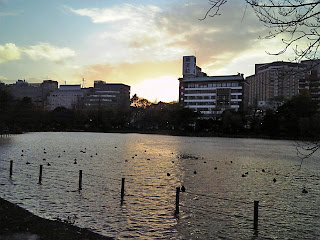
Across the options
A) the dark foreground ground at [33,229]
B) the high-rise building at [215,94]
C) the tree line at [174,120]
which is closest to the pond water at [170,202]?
the dark foreground ground at [33,229]

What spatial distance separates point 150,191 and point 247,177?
40.1ft

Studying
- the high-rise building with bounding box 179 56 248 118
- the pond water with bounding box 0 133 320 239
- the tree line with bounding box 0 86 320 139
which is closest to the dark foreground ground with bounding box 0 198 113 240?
the pond water with bounding box 0 133 320 239

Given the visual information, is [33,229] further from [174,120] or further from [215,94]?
[215,94]

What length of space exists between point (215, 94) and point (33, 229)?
167 meters

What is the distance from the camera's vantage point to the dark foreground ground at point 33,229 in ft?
32.6

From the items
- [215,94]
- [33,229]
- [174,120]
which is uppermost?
[215,94]

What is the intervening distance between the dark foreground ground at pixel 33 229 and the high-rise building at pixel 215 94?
500 feet

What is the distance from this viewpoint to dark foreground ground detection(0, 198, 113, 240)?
993 cm

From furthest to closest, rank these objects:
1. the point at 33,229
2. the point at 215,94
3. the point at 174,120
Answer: the point at 215,94
the point at 174,120
the point at 33,229

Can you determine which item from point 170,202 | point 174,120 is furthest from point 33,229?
point 174,120

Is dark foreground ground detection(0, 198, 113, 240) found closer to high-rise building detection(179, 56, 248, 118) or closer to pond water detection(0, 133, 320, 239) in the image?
pond water detection(0, 133, 320, 239)

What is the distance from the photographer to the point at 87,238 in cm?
1046

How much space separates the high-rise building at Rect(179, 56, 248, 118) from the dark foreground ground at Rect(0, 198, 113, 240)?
15225 centimetres

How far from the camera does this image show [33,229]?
10727mm
